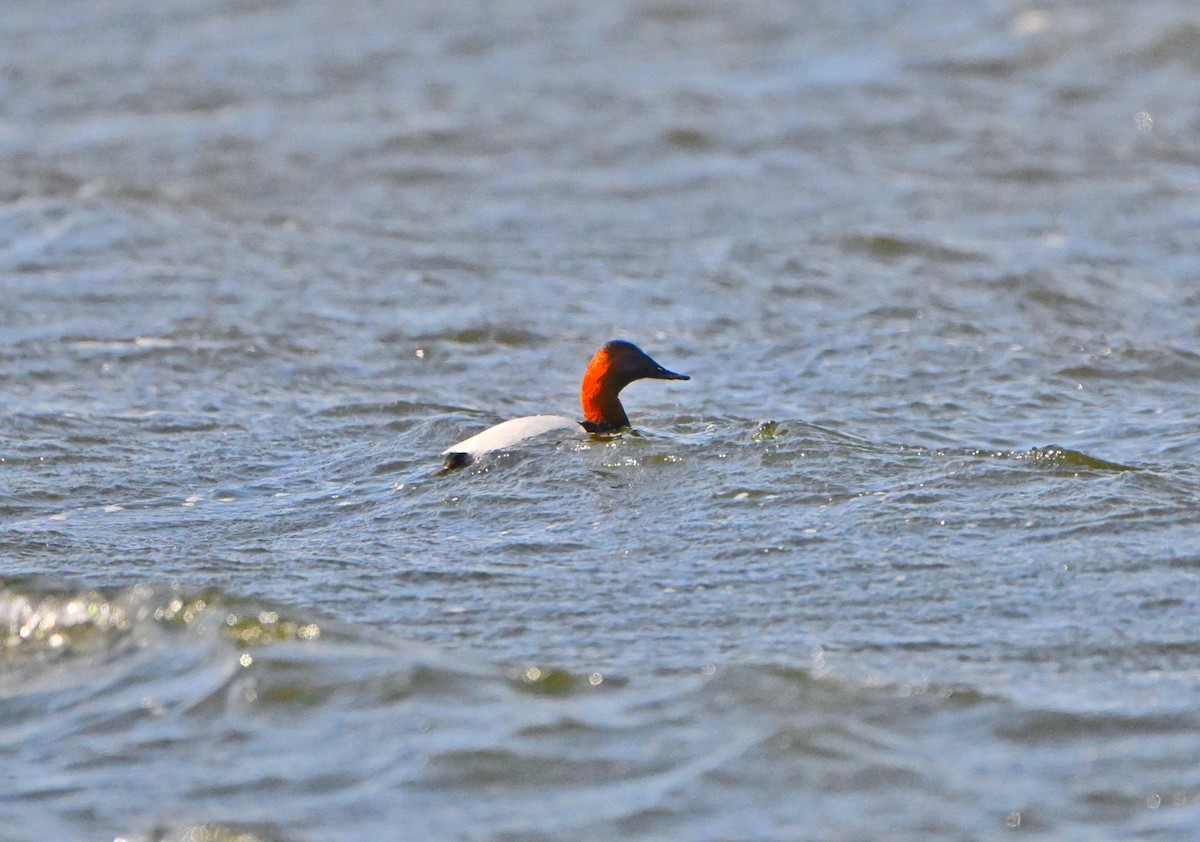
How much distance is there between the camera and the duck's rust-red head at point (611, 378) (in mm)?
7484

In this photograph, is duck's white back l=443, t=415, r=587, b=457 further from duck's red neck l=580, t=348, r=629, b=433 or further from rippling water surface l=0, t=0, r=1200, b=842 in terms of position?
duck's red neck l=580, t=348, r=629, b=433

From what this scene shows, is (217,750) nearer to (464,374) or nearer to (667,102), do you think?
(464,374)

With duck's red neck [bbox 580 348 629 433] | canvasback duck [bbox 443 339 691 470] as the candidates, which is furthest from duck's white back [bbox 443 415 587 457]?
duck's red neck [bbox 580 348 629 433]

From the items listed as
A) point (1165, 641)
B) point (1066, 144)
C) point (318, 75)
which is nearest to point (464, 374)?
point (1165, 641)

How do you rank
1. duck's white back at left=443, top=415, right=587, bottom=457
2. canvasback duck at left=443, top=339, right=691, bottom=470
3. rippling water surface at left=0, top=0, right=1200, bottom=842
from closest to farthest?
rippling water surface at left=0, top=0, right=1200, bottom=842
duck's white back at left=443, top=415, right=587, bottom=457
canvasback duck at left=443, top=339, right=691, bottom=470

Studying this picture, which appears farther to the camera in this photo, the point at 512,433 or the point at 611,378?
the point at 611,378

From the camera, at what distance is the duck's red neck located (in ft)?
24.5

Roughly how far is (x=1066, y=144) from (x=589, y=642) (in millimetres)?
9403

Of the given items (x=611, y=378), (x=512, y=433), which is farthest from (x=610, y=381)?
(x=512, y=433)

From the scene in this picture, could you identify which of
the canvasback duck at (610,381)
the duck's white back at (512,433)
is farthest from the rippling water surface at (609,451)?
the canvasback duck at (610,381)

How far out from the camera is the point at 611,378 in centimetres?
749

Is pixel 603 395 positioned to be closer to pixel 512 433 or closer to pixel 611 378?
pixel 611 378

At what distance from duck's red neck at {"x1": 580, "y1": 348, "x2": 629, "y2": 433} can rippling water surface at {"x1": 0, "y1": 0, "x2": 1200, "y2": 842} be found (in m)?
0.22

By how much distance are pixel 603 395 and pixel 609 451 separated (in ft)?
1.40
